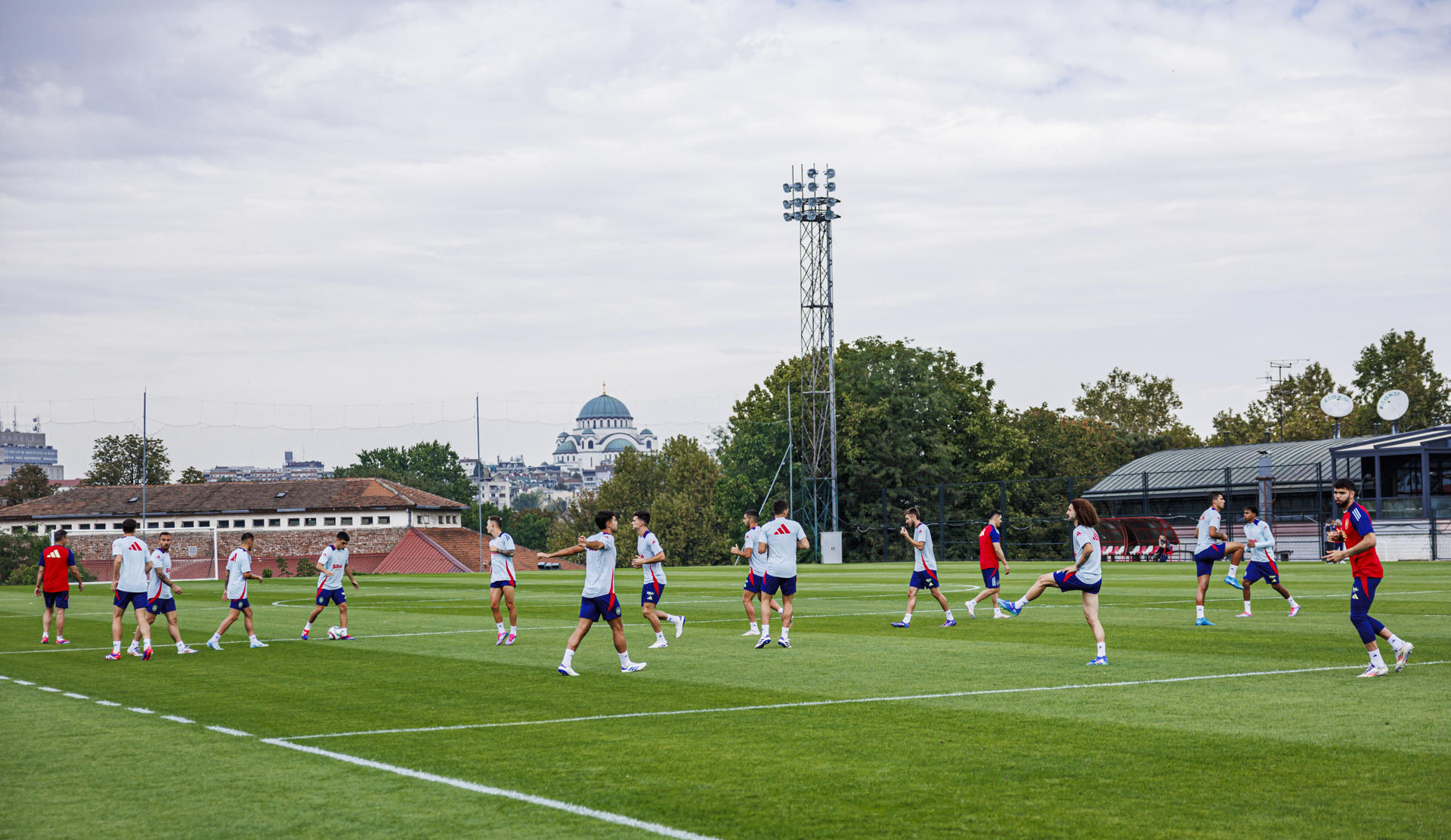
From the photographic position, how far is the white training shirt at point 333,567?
831 inches

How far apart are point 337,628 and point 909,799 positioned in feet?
52.6

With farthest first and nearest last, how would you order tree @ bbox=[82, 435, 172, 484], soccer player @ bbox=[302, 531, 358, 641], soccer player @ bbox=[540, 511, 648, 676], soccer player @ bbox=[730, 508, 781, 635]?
1. tree @ bbox=[82, 435, 172, 484]
2. soccer player @ bbox=[302, 531, 358, 641]
3. soccer player @ bbox=[730, 508, 781, 635]
4. soccer player @ bbox=[540, 511, 648, 676]

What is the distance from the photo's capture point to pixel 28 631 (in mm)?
26078

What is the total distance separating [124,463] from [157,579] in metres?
91.3

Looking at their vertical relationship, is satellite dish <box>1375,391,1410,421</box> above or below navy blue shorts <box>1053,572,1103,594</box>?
above

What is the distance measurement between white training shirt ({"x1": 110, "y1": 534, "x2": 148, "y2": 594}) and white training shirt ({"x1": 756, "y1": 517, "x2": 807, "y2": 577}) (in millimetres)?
8882

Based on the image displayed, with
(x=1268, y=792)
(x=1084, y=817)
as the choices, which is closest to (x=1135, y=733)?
(x=1268, y=792)

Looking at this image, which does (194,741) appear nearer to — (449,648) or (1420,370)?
(449,648)

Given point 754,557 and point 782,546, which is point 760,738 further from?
point 754,557

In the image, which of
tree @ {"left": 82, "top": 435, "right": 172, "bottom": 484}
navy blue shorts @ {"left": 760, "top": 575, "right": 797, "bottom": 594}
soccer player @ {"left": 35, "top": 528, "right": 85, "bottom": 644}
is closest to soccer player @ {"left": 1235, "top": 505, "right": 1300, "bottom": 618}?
navy blue shorts @ {"left": 760, "top": 575, "right": 797, "bottom": 594}

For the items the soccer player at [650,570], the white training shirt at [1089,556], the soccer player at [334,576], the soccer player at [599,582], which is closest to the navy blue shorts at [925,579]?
the soccer player at [650,570]

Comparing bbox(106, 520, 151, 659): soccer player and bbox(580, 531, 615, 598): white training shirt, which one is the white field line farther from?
bbox(106, 520, 151, 659): soccer player

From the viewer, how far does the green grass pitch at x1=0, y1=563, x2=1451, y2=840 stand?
24.7ft

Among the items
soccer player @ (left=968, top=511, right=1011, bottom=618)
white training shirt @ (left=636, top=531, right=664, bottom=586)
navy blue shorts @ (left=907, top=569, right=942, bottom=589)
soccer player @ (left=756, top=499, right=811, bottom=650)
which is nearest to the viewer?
white training shirt @ (left=636, top=531, right=664, bottom=586)
